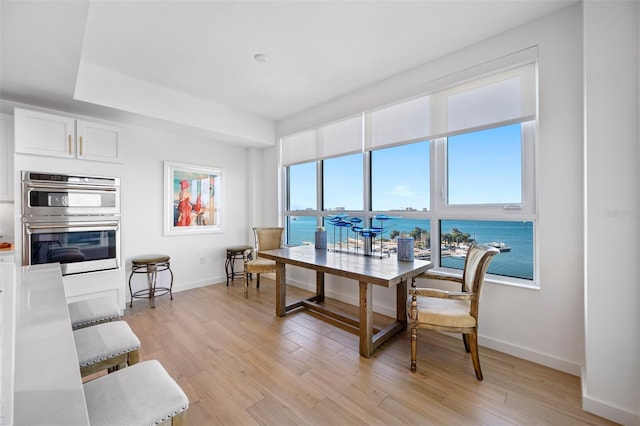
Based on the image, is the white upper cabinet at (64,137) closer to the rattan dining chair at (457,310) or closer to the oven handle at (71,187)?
the oven handle at (71,187)

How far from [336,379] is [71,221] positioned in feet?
10.6

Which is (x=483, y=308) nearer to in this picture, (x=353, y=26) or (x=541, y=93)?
(x=541, y=93)

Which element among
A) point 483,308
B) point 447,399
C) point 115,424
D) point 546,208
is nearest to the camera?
point 115,424

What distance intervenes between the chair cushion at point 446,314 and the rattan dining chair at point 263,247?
2.27 metres

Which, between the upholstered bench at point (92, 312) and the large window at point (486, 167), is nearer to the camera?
the upholstered bench at point (92, 312)

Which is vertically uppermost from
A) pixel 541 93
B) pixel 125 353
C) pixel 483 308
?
pixel 541 93

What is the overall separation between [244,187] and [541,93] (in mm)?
4405

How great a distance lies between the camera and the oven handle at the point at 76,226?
272 cm

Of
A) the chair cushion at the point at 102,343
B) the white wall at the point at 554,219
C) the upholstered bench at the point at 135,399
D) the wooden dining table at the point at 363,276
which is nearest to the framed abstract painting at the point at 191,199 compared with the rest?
the wooden dining table at the point at 363,276

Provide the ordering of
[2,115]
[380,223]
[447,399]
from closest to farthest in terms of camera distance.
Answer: [447,399], [2,115], [380,223]

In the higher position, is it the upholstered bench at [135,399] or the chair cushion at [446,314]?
the upholstered bench at [135,399]

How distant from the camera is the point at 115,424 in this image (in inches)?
34.5

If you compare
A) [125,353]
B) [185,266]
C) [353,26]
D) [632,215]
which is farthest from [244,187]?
[632,215]

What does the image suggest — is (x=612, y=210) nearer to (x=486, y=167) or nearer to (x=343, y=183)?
(x=486, y=167)
